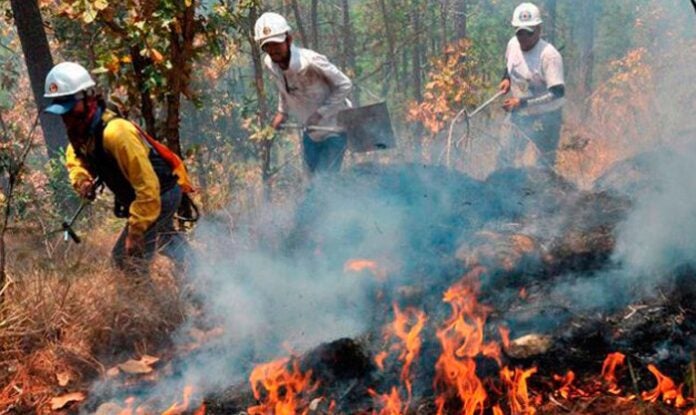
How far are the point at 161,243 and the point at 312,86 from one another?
1957 millimetres

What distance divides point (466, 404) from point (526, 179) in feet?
8.63

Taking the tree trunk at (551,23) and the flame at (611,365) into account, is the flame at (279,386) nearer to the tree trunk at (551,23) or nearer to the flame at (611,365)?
the flame at (611,365)

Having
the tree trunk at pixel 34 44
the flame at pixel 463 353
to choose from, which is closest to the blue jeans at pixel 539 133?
the flame at pixel 463 353

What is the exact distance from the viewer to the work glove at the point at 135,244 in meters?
4.16

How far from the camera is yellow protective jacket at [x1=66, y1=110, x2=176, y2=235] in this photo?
3.82m

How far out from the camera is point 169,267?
458 centimetres

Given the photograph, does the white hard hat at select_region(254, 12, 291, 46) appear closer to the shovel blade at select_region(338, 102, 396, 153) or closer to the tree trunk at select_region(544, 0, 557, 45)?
the shovel blade at select_region(338, 102, 396, 153)

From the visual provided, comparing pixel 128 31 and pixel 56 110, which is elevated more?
pixel 128 31

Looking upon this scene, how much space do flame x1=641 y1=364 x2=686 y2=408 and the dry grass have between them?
9.67 feet

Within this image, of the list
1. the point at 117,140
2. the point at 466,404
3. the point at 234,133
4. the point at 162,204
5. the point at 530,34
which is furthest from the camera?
the point at 234,133

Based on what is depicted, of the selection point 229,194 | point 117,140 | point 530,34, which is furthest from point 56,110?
point 530,34

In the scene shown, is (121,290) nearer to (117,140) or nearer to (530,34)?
(117,140)

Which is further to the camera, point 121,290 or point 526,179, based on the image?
point 526,179

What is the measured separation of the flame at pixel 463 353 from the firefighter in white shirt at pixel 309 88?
2424 mm
